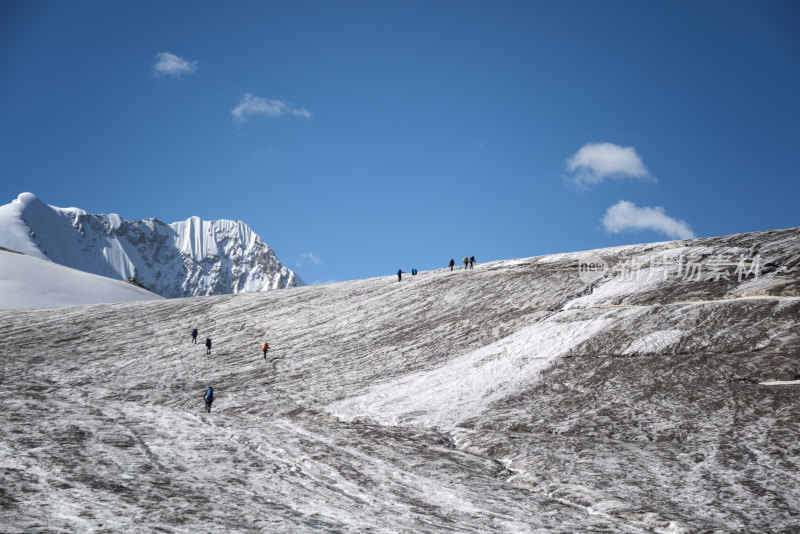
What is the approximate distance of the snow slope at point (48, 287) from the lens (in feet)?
310

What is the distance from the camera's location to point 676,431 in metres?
30.8

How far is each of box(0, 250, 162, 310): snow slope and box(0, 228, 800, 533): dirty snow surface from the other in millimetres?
29174

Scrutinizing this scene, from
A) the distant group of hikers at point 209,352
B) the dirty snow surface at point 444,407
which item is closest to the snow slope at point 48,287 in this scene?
the dirty snow surface at point 444,407

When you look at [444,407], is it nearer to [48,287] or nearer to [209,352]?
[209,352]

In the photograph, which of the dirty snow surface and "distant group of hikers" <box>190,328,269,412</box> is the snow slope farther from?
"distant group of hikers" <box>190,328,269,412</box>

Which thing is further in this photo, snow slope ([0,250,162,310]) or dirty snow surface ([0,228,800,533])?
snow slope ([0,250,162,310])

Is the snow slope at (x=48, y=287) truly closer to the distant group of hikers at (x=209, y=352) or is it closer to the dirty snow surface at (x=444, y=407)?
the dirty snow surface at (x=444, y=407)

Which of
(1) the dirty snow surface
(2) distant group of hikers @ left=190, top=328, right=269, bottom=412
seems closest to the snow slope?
(1) the dirty snow surface

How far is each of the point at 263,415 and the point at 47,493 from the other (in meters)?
18.9

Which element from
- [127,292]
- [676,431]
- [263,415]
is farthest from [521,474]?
[127,292]

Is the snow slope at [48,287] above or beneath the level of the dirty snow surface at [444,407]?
above

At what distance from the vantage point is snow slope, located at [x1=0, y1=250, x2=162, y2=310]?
9456cm

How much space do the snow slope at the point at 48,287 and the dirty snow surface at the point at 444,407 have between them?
29174 mm

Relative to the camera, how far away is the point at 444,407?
37812 mm
